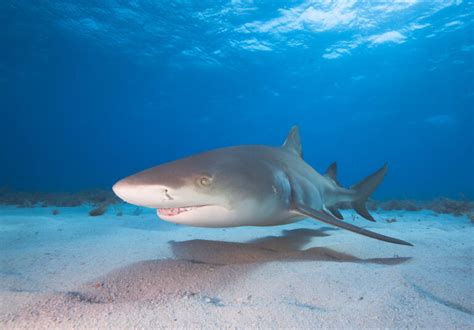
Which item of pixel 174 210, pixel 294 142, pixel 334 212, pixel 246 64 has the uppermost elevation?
pixel 246 64

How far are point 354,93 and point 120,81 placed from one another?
119 feet

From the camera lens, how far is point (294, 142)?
5.31m

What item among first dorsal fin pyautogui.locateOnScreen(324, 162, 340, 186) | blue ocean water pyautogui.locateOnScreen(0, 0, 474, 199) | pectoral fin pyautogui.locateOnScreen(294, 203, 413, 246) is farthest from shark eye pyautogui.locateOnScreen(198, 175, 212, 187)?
blue ocean water pyautogui.locateOnScreen(0, 0, 474, 199)

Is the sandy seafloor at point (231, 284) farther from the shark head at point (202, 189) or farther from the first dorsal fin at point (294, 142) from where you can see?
the first dorsal fin at point (294, 142)

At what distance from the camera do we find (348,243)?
12.5 ft

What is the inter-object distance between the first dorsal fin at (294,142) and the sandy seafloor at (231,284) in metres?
1.95

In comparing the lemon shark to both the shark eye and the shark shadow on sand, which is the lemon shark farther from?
the shark shadow on sand

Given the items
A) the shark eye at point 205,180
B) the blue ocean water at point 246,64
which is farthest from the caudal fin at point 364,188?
A: the blue ocean water at point 246,64

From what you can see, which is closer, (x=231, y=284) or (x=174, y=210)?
(x=231, y=284)

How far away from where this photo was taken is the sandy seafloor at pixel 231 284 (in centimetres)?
153

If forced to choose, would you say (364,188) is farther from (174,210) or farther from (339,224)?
(174,210)

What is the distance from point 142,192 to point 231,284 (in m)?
0.99

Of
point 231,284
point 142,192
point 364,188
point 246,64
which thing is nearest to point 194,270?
point 231,284

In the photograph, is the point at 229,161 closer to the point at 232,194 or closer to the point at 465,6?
the point at 232,194
